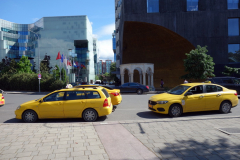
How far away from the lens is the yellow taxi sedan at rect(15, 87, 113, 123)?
8117mm

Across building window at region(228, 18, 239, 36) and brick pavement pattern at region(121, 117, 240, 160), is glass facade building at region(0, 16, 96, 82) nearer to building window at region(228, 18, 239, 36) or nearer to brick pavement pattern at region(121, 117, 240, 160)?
building window at region(228, 18, 239, 36)

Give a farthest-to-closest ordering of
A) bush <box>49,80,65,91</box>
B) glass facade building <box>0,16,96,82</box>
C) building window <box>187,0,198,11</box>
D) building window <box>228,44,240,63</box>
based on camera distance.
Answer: glass facade building <box>0,16,96,82</box>
building window <box>187,0,198,11</box>
building window <box>228,44,240,63</box>
bush <box>49,80,65,91</box>

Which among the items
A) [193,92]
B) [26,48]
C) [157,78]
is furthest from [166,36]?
[26,48]

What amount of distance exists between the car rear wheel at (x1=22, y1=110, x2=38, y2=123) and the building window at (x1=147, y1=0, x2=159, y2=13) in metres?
25.8

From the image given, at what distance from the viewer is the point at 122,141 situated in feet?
17.9

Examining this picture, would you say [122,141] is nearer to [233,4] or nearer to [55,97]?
[55,97]

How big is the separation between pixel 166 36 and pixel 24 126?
94.0ft

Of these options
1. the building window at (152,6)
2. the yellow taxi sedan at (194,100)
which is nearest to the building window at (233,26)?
the building window at (152,6)

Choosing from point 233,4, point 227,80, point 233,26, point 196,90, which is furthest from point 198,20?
point 196,90

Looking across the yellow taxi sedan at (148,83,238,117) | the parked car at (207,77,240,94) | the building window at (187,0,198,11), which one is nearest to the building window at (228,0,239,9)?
the building window at (187,0,198,11)

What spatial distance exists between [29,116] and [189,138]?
6313 mm

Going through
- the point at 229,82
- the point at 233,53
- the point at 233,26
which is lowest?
the point at 229,82

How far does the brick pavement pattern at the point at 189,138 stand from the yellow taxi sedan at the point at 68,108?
1352mm

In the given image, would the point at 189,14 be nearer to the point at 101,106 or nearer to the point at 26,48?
the point at 101,106
